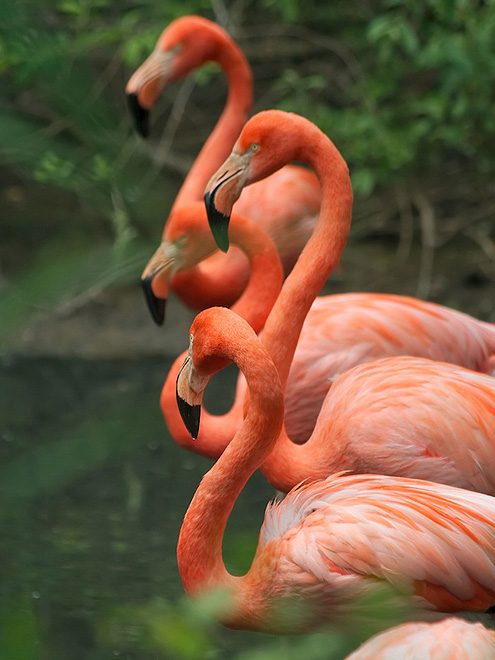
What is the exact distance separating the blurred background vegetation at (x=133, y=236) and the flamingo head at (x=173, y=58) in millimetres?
137

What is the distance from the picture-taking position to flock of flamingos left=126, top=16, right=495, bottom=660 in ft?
5.29

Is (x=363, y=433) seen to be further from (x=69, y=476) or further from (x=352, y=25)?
(x=352, y=25)

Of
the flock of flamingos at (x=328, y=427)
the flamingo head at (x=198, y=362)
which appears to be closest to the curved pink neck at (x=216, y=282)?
the flock of flamingos at (x=328, y=427)

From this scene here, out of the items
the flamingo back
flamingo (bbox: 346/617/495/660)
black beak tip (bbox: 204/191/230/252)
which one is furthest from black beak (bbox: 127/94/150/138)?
flamingo (bbox: 346/617/495/660)

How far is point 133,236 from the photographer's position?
46 centimetres

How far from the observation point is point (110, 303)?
191 inches

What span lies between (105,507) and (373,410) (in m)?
1.30

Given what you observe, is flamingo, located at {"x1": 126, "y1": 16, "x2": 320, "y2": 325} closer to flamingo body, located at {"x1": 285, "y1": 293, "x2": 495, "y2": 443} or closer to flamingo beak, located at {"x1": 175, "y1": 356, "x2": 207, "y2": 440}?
flamingo body, located at {"x1": 285, "y1": 293, "x2": 495, "y2": 443}

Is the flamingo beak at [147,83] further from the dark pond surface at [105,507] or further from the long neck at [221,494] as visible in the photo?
the long neck at [221,494]

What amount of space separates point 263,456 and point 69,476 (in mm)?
1370

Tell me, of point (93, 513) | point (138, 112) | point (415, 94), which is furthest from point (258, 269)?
point (415, 94)

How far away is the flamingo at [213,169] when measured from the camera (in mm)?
2992

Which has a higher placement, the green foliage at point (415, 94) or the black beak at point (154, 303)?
the black beak at point (154, 303)

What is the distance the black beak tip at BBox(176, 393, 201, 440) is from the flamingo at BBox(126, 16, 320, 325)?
114cm
